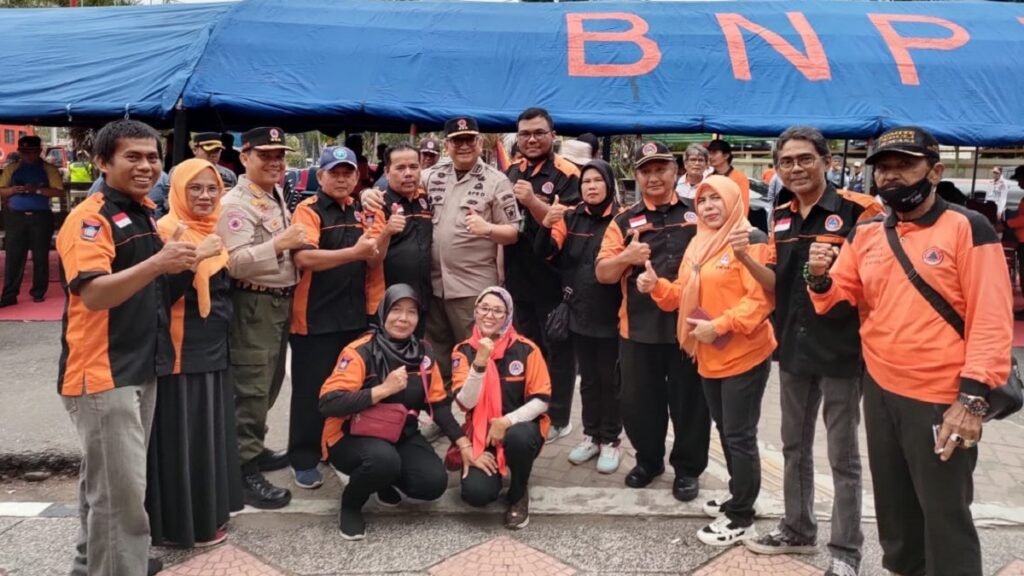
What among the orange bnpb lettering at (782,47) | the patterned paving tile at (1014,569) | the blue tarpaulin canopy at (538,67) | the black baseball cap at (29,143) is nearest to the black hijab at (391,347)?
the patterned paving tile at (1014,569)

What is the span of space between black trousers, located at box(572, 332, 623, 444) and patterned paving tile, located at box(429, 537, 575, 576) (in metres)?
1.10

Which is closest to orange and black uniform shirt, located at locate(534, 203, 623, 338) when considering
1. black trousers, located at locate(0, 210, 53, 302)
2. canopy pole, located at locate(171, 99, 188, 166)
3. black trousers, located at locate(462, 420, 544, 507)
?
black trousers, located at locate(462, 420, 544, 507)

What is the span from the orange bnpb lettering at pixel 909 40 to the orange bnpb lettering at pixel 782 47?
74cm

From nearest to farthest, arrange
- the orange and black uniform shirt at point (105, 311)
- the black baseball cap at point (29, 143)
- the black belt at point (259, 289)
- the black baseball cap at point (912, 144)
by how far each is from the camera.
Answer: the black baseball cap at point (912, 144) < the orange and black uniform shirt at point (105, 311) < the black belt at point (259, 289) < the black baseball cap at point (29, 143)

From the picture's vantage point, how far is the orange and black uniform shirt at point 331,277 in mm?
3889

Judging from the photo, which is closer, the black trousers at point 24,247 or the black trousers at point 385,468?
the black trousers at point 385,468

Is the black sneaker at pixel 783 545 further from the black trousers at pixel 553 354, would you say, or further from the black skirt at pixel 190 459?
the black skirt at pixel 190 459

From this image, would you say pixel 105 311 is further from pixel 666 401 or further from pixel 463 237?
pixel 666 401

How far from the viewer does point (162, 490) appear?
312cm

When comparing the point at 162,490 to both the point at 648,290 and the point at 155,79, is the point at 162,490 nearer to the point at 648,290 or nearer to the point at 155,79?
the point at 648,290

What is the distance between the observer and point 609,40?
8117mm

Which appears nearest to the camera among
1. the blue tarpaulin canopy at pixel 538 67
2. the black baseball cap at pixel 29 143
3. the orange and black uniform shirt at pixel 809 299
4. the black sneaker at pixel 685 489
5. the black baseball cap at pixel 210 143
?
the orange and black uniform shirt at pixel 809 299

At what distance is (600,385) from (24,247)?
24.4 feet

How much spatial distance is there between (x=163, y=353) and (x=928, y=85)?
7666mm
